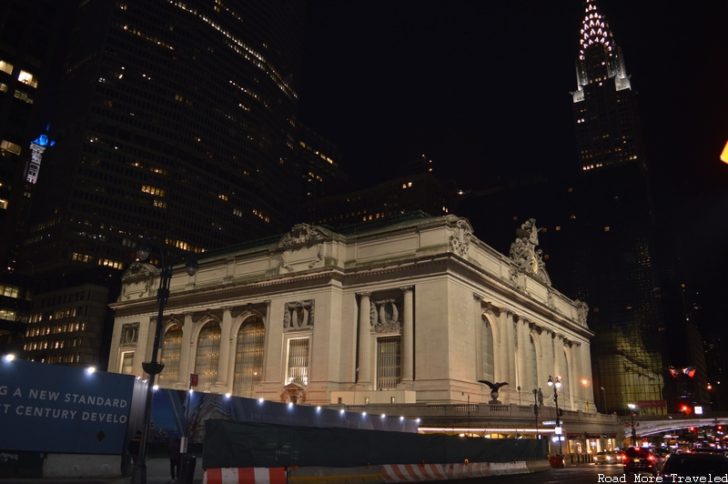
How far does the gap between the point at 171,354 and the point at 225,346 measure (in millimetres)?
10757

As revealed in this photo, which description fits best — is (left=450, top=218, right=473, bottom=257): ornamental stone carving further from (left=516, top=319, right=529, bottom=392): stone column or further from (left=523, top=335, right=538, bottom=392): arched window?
(left=523, top=335, right=538, bottom=392): arched window

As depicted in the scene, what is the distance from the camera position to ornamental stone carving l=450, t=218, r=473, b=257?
2131 inches

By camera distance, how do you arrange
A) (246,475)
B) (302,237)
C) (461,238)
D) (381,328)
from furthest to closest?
(302,237)
(381,328)
(461,238)
(246,475)

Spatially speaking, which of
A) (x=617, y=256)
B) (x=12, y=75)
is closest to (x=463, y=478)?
(x=12, y=75)

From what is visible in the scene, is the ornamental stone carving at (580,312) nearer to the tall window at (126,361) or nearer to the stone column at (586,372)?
the stone column at (586,372)

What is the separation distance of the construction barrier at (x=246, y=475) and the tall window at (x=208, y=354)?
47475mm

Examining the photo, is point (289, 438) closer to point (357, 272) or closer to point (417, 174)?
point (357, 272)

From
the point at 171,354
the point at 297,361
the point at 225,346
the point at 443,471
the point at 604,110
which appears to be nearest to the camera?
the point at 443,471

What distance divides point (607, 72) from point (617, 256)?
8125cm

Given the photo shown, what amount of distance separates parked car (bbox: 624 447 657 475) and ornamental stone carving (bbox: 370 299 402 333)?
26.6 m

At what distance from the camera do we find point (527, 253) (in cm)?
7288

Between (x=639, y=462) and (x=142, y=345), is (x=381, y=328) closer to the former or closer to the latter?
(x=639, y=462)

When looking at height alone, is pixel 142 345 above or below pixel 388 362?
above

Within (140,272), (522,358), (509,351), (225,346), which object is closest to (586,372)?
(522,358)
